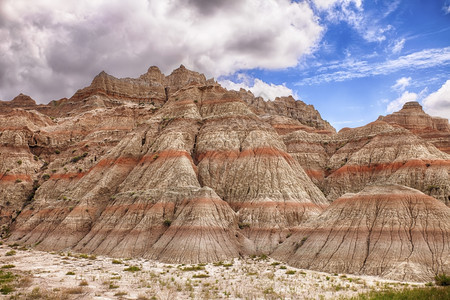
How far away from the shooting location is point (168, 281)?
41062 mm

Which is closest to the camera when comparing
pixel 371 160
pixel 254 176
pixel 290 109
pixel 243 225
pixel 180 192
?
pixel 243 225

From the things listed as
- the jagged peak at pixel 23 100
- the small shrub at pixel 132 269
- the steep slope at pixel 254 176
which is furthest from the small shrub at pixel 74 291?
the jagged peak at pixel 23 100

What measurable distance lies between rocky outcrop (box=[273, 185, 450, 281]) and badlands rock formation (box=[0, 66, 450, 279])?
0.70 metres

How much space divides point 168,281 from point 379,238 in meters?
29.0

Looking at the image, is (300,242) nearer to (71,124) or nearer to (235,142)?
(235,142)

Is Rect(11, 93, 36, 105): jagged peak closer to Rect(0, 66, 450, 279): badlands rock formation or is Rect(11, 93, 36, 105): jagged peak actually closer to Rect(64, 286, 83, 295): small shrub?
Rect(0, 66, 450, 279): badlands rock formation

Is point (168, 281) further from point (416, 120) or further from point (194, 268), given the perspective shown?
point (416, 120)

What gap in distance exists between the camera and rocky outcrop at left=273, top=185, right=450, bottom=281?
44.1 metres

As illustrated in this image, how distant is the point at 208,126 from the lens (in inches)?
3740

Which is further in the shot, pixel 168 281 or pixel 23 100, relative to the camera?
pixel 23 100

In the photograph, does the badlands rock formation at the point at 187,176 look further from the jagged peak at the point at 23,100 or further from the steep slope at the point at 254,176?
the jagged peak at the point at 23,100

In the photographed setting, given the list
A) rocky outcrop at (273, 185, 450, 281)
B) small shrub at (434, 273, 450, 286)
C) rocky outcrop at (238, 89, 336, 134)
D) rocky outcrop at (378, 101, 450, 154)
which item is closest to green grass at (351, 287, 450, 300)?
small shrub at (434, 273, 450, 286)

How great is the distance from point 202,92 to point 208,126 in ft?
60.4

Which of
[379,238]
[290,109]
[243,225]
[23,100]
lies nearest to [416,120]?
[290,109]
